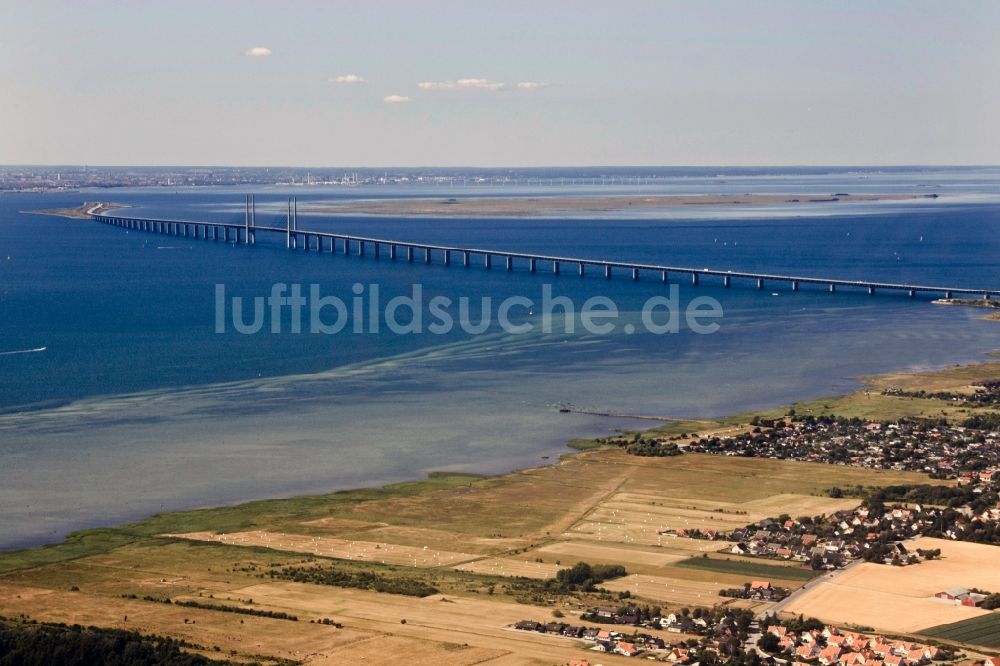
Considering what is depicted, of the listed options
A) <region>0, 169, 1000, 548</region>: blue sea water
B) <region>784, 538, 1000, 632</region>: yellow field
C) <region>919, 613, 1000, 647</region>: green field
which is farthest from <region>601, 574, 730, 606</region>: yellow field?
<region>0, 169, 1000, 548</region>: blue sea water

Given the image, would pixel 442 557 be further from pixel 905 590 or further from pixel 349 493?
pixel 905 590

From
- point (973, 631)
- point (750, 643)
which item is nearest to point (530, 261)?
point (973, 631)

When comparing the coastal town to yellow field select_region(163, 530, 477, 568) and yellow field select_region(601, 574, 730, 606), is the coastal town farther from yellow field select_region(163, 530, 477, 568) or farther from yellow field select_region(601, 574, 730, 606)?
yellow field select_region(163, 530, 477, 568)

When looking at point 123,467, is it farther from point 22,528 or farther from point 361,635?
point 361,635

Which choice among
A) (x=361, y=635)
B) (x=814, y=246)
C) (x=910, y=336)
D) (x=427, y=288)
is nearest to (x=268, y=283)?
(x=427, y=288)

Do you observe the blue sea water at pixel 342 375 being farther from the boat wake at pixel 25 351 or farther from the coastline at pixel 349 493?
the coastline at pixel 349 493

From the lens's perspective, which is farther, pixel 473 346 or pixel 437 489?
pixel 473 346

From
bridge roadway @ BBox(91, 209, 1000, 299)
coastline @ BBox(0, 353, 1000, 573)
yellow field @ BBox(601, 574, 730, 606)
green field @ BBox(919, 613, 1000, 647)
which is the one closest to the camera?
green field @ BBox(919, 613, 1000, 647)
